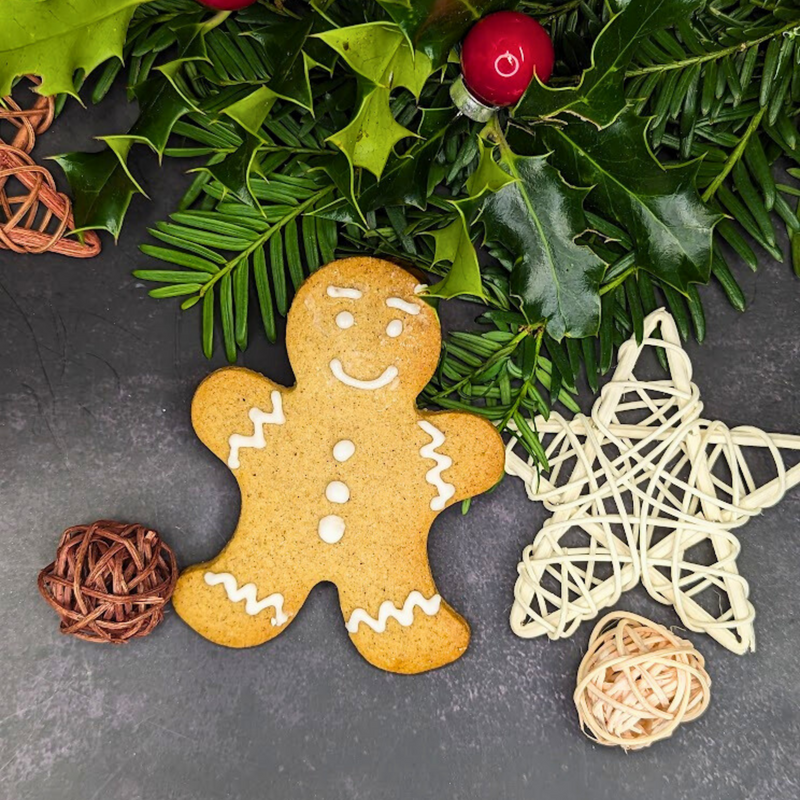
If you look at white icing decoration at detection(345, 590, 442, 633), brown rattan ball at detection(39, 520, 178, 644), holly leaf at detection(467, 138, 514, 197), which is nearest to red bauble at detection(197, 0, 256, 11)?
holly leaf at detection(467, 138, 514, 197)

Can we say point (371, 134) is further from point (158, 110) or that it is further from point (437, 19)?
point (158, 110)

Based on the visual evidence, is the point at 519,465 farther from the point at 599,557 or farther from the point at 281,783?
the point at 281,783

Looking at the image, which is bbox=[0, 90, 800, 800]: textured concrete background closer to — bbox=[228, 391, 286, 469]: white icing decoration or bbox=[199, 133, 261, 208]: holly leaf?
bbox=[228, 391, 286, 469]: white icing decoration

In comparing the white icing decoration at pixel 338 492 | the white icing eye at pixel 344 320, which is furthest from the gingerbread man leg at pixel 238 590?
the white icing eye at pixel 344 320

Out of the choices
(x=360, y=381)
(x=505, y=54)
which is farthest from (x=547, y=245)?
(x=360, y=381)

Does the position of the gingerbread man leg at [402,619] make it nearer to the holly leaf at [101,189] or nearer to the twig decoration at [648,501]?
the twig decoration at [648,501]

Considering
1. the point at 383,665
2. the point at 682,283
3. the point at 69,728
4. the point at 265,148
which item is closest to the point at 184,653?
the point at 69,728
